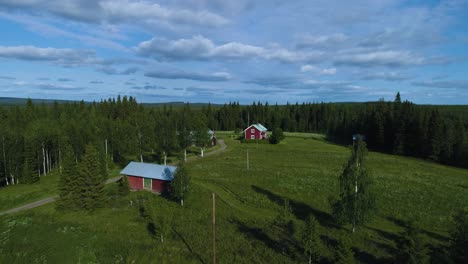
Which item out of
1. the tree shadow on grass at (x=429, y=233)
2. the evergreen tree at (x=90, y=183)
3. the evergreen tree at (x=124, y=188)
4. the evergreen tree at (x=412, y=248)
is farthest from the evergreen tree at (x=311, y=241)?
the evergreen tree at (x=124, y=188)

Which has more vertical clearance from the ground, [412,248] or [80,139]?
[80,139]

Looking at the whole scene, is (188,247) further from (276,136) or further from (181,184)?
(276,136)

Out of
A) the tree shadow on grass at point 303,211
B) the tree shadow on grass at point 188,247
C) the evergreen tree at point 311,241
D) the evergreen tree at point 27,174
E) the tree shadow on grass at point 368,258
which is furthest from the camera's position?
the evergreen tree at point 27,174

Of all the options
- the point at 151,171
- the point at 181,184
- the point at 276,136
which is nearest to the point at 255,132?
the point at 276,136

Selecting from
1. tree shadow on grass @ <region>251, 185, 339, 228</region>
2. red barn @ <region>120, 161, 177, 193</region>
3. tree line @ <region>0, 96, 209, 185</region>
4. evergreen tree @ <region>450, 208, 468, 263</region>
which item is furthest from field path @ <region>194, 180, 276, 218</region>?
tree line @ <region>0, 96, 209, 185</region>

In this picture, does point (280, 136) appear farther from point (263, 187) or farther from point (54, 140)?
point (54, 140)

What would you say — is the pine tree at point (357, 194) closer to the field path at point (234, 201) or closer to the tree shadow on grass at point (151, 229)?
the field path at point (234, 201)
